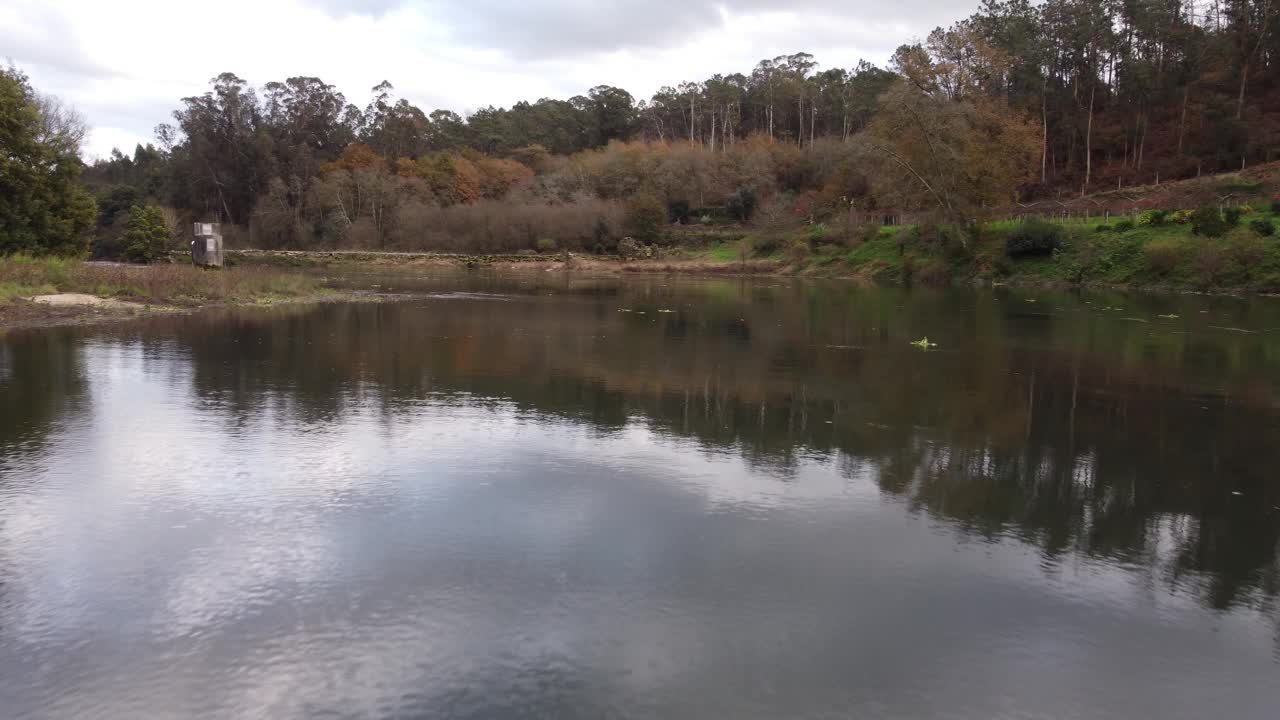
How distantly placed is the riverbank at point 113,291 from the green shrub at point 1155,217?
135ft

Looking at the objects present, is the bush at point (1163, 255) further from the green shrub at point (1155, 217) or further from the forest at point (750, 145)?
the forest at point (750, 145)

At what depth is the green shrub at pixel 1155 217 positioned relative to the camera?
44469 mm

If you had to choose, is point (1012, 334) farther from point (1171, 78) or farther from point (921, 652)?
point (1171, 78)

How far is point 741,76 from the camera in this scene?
104 m

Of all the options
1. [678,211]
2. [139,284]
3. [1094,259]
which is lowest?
[139,284]

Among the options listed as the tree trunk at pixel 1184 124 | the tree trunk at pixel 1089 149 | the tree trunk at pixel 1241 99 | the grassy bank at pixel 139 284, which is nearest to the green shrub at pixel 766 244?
the tree trunk at pixel 1089 149

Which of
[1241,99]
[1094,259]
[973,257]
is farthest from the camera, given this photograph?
[1241,99]

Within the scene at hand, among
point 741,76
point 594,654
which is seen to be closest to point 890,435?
point 594,654

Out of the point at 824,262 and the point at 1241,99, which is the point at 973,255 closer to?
the point at 824,262

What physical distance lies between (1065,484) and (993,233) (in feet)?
157

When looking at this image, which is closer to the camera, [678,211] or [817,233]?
[817,233]

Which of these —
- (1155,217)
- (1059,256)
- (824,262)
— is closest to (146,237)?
(824,262)

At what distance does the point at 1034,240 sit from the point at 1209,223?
28.2ft

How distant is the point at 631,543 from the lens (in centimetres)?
713
